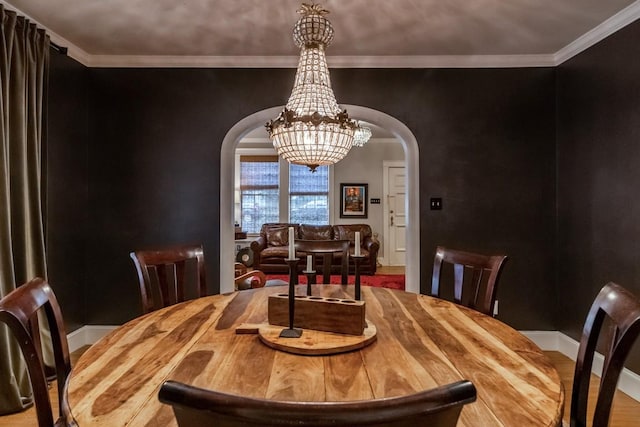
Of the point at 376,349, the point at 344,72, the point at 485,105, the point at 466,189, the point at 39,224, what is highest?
the point at 344,72

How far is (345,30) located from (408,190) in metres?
1.43

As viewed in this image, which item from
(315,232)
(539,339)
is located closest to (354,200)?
(315,232)

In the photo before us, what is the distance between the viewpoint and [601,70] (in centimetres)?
282

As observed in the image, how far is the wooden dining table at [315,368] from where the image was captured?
85 centimetres

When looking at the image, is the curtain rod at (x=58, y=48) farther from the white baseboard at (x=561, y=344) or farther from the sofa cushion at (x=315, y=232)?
the sofa cushion at (x=315, y=232)

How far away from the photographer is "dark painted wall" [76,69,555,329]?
336cm

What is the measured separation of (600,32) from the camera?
9.12ft

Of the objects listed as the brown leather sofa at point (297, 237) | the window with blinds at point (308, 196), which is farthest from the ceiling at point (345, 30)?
the window with blinds at point (308, 196)

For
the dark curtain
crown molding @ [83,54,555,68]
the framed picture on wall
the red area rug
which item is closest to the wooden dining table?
the dark curtain

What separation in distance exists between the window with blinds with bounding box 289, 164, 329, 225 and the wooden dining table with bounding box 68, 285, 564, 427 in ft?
21.0

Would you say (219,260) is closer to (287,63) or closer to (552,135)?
(287,63)

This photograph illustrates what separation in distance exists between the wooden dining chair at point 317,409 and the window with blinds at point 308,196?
7466 mm

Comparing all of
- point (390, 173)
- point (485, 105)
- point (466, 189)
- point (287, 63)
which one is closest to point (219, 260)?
Result: point (287, 63)

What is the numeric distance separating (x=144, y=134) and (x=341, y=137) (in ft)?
7.60
